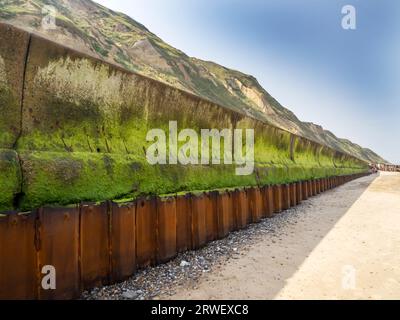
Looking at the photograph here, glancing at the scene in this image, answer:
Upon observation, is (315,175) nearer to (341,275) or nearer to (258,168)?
(258,168)

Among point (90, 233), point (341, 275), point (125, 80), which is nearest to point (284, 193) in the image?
point (341, 275)

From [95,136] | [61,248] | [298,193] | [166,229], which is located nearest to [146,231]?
[166,229]

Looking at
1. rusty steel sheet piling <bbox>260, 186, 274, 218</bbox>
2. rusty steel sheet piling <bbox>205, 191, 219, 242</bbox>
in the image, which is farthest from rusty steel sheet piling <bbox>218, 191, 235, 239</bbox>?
rusty steel sheet piling <bbox>260, 186, 274, 218</bbox>

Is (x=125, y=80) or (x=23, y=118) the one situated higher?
(x=125, y=80)

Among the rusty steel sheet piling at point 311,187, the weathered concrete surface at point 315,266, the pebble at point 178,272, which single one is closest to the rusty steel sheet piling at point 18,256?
the pebble at point 178,272

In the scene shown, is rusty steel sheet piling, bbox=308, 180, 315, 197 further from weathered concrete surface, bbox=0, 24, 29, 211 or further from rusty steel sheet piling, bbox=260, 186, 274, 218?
weathered concrete surface, bbox=0, 24, 29, 211

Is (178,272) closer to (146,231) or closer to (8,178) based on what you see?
(146,231)

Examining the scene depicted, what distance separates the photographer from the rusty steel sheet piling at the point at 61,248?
2.81 meters

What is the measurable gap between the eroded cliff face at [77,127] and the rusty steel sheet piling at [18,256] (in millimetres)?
271

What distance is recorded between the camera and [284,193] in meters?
8.95

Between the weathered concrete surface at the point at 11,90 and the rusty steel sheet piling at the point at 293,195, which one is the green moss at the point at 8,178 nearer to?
the weathered concrete surface at the point at 11,90

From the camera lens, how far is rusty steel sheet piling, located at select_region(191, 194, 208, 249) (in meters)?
4.86
